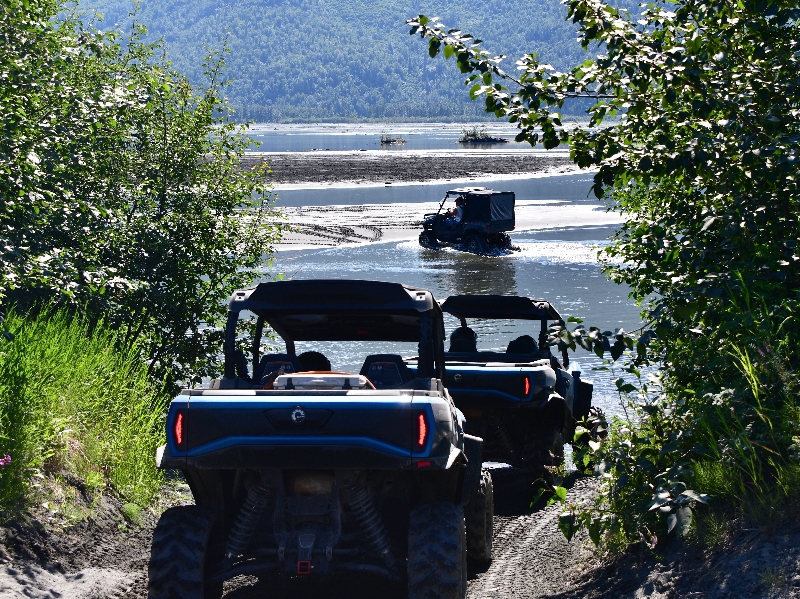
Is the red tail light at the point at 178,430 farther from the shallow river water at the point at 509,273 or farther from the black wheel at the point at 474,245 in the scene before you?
the black wheel at the point at 474,245

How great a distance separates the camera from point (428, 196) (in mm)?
54094

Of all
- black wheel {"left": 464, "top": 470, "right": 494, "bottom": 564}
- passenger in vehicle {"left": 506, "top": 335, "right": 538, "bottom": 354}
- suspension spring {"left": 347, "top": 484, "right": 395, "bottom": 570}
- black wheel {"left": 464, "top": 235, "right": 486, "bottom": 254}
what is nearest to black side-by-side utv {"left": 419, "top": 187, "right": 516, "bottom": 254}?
black wheel {"left": 464, "top": 235, "right": 486, "bottom": 254}

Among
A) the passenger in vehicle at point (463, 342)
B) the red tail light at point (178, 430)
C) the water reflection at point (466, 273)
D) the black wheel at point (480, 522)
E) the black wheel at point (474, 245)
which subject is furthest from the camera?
the black wheel at point (474, 245)

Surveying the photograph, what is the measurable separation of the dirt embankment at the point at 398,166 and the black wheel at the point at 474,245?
29.6 meters

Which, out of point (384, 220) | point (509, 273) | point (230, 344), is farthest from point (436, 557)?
point (384, 220)

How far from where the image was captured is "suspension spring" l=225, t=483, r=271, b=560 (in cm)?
541

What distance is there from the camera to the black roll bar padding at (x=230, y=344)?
6.30 m

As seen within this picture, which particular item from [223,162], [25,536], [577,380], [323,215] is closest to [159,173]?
[223,162]

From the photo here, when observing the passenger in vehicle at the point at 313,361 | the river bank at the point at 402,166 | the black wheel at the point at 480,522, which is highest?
the passenger in vehicle at the point at 313,361

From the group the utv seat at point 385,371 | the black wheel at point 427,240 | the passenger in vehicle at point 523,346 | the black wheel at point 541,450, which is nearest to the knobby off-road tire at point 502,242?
the black wheel at point 427,240

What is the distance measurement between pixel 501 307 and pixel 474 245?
2377 centimetres

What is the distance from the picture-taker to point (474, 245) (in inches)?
1348

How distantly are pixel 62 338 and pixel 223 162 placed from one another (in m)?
4.97

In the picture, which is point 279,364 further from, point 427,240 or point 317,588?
point 427,240
